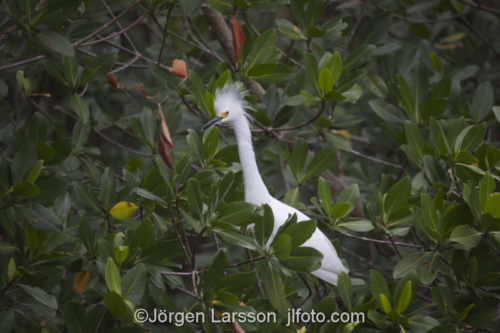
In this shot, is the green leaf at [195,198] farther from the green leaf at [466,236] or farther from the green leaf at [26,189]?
the green leaf at [466,236]

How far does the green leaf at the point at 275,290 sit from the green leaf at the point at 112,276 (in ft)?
1.80

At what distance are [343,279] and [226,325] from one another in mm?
531

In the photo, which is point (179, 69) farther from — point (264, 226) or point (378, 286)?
point (378, 286)

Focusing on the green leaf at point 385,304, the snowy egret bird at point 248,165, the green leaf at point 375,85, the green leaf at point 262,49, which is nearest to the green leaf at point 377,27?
the green leaf at point 375,85

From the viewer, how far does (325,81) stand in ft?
8.04

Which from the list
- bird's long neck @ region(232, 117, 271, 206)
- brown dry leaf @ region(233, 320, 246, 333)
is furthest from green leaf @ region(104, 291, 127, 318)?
bird's long neck @ region(232, 117, 271, 206)

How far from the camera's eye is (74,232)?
2350 mm

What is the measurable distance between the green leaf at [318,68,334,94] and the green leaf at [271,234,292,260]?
94 cm

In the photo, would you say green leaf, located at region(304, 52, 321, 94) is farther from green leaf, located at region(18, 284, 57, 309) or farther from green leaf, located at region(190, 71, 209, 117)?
green leaf, located at region(18, 284, 57, 309)

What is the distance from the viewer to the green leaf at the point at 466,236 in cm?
194

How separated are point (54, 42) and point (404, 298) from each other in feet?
5.14

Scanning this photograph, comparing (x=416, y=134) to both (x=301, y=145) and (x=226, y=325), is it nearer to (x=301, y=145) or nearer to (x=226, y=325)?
(x=301, y=145)

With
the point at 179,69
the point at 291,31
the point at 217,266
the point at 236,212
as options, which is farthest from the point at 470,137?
the point at 179,69

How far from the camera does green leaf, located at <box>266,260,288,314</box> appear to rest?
1961 mm
